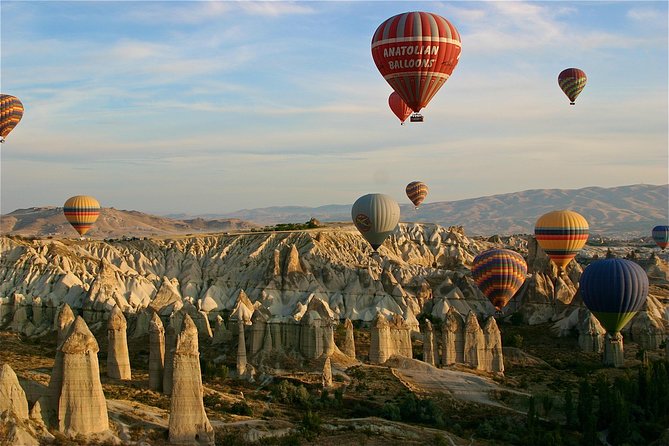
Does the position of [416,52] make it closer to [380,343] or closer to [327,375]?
[380,343]

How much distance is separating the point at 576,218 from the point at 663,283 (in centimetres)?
1877

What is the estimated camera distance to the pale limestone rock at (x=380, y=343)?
61.3 m

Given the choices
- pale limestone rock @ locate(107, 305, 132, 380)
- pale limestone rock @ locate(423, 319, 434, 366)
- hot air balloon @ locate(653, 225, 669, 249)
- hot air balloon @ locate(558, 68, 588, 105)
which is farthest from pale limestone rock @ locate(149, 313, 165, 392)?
hot air balloon @ locate(653, 225, 669, 249)

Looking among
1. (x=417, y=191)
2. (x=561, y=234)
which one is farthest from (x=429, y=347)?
(x=417, y=191)

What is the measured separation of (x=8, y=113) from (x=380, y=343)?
45.9 m

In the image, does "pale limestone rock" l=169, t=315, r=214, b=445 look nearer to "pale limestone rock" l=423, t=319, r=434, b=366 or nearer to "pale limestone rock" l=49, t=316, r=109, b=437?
"pale limestone rock" l=49, t=316, r=109, b=437

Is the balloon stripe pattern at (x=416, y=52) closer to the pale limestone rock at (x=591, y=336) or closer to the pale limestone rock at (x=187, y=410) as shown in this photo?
the pale limestone rock at (x=591, y=336)

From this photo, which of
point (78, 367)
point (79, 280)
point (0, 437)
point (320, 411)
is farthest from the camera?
point (79, 280)

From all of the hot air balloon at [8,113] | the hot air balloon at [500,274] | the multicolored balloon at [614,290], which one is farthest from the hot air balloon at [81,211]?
the multicolored balloon at [614,290]

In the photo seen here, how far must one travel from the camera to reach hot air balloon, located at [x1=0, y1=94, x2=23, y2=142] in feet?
291

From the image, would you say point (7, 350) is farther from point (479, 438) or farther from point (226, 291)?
point (479, 438)

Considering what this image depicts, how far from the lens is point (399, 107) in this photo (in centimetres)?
8225

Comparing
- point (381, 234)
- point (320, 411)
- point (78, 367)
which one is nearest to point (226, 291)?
point (381, 234)

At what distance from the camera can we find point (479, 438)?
150 feet
